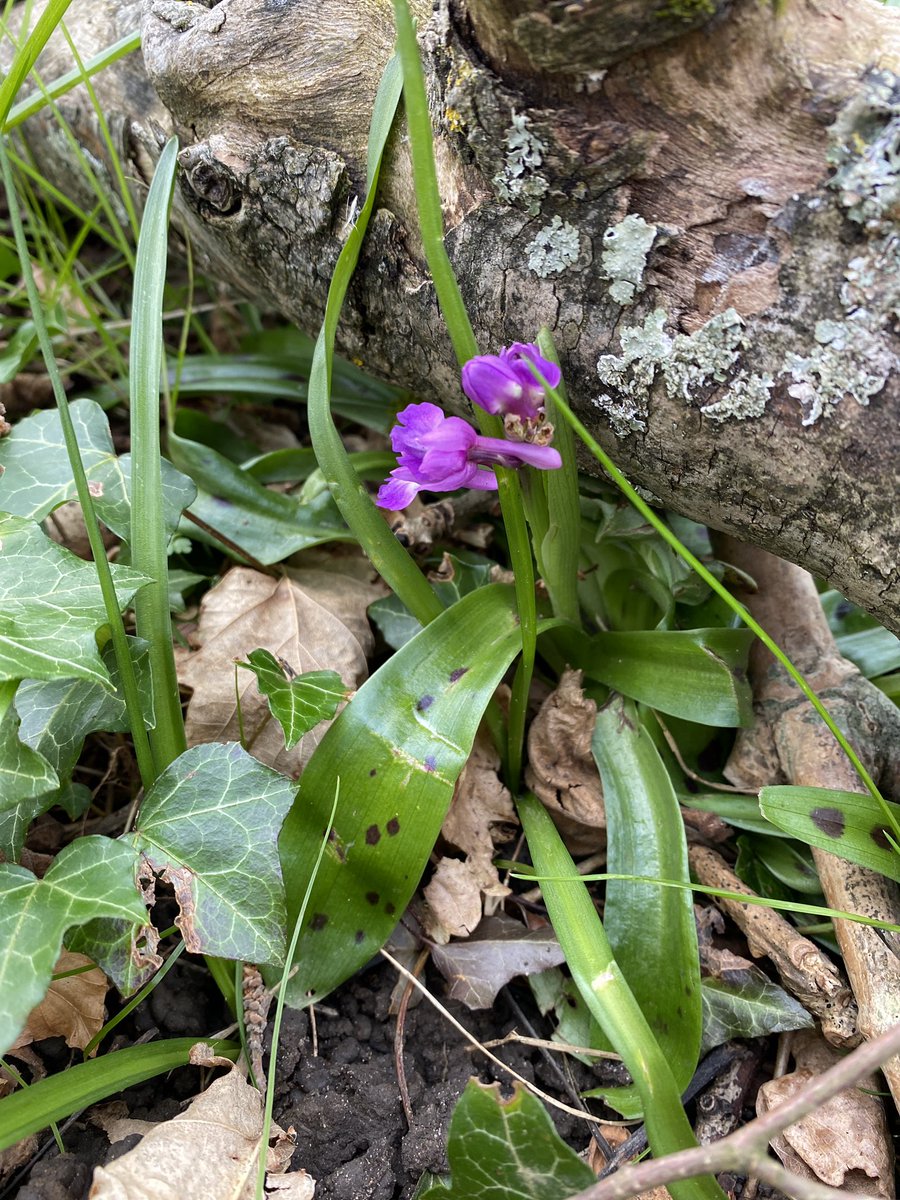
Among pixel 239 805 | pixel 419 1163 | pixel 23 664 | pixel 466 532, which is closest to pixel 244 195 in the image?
pixel 466 532

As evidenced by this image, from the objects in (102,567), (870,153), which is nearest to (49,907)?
(102,567)

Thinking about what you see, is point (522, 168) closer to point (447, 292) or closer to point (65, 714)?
point (447, 292)

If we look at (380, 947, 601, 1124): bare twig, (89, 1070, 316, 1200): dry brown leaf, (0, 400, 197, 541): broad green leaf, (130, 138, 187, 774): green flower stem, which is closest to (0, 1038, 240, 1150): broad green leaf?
(89, 1070, 316, 1200): dry brown leaf

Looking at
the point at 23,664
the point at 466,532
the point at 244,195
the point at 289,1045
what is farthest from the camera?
the point at 466,532

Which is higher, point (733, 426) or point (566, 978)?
point (733, 426)

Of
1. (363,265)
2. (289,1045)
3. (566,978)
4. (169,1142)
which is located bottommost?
(566,978)

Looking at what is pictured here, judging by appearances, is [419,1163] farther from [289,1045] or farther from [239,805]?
[239,805]
